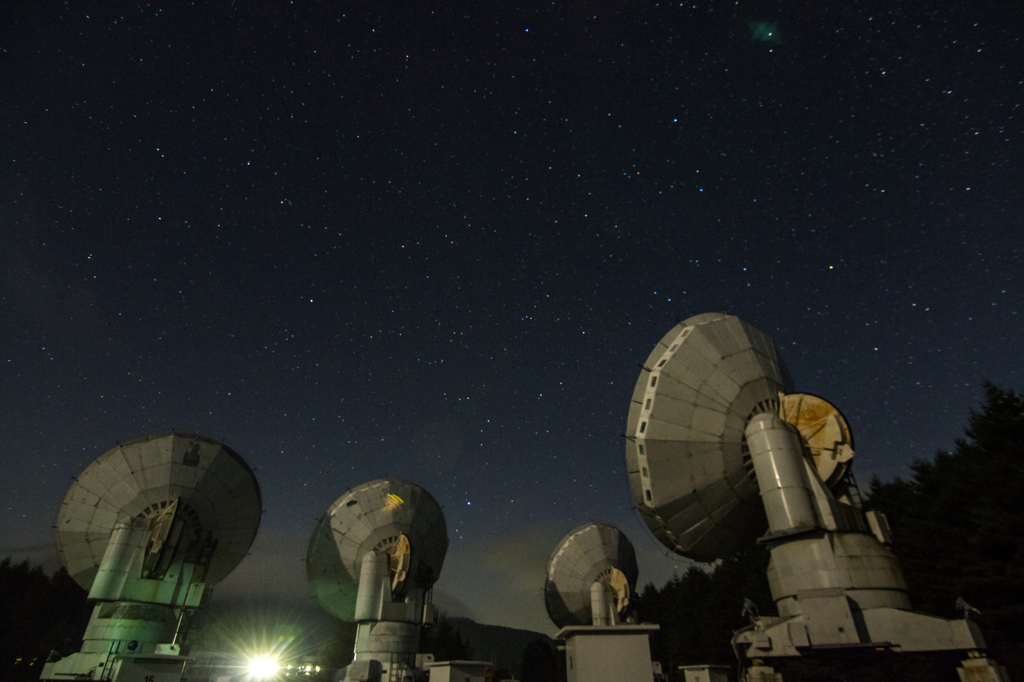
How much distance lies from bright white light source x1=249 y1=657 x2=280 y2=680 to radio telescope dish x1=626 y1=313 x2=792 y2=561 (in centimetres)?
3398

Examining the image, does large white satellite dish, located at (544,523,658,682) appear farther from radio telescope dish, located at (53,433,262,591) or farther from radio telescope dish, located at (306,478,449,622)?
radio telescope dish, located at (53,433,262,591)

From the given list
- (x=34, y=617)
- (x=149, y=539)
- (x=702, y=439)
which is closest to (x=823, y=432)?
(x=702, y=439)

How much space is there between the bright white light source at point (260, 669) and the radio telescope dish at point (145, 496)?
14.2m

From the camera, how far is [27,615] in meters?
48.6

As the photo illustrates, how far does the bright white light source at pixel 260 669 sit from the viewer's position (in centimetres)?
3641

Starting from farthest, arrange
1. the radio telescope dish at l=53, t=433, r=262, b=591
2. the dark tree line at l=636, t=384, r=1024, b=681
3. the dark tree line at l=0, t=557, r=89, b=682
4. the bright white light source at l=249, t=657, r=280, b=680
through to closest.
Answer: the dark tree line at l=0, t=557, r=89, b=682, the bright white light source at l=249, t=657, r=280, b=680, the radio telescope dish at l=53, t=433, r=262, b=591, the dark tree line at l=636, t=384, r=1024, b=681

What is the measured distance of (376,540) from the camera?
96.8ft

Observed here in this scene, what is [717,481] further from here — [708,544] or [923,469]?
[923,469]

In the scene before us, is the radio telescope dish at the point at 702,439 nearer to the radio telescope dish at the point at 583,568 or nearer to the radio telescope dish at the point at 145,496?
the radio telescope dish at the point at 583,568

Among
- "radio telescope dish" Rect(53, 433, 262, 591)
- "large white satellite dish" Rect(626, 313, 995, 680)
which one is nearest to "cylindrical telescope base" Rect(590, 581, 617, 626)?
"large white satellite dish" Rect(626, 313, 995, 680)

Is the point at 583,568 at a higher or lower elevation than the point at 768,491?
higher

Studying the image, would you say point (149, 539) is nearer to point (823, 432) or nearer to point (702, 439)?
point (702, 439)

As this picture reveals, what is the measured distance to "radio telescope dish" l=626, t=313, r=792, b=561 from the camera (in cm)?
1599

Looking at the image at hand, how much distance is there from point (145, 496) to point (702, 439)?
25198 millimetres
